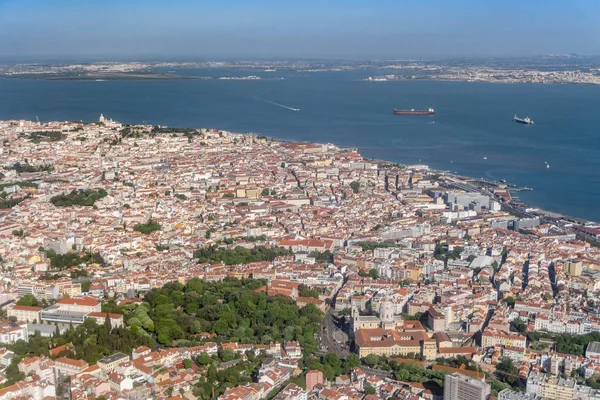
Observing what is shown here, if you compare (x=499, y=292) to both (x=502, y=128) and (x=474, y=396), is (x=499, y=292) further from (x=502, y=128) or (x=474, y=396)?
(x=502, y=128)

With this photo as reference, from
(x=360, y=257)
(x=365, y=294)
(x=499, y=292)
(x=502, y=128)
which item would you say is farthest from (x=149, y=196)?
(x=502, y=128)

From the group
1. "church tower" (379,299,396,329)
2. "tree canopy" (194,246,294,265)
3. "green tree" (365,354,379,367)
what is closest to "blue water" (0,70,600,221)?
"tree canopy" (194,246,294,265)

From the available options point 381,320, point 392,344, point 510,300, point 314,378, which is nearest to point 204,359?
point 314,378

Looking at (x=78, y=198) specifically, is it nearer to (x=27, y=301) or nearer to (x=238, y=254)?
(x=238, y=254)

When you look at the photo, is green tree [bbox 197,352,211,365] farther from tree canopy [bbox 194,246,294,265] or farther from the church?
tree canopy [bbox 194,246,294,265]

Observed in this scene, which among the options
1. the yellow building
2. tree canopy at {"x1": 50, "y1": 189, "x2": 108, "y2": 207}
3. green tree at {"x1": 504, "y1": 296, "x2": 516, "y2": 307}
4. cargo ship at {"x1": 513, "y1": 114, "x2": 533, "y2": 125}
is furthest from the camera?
cargo ship at {"x1": 513, "y1": 114, "x2": 533, "y2": 125}
